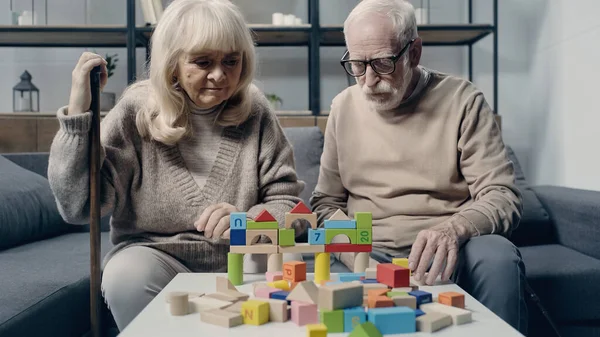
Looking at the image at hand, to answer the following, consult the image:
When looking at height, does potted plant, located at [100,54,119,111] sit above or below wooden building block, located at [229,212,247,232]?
above

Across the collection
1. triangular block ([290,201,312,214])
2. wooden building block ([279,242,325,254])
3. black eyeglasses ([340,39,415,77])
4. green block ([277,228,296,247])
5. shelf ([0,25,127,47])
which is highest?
shelf ([0,25,127,47])

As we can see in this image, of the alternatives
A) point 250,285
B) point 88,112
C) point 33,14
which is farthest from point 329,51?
point 250,285

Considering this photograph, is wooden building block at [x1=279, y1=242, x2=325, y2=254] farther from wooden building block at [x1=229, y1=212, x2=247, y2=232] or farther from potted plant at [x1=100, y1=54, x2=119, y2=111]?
potted plant at [x1=100, y1=54, x2=119, y2=111]

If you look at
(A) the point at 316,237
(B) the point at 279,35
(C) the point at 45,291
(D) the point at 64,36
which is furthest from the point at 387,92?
(D) the point at 64,36

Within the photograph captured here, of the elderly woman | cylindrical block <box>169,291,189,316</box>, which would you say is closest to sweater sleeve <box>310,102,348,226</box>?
the elderly woman

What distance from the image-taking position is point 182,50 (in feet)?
4.51

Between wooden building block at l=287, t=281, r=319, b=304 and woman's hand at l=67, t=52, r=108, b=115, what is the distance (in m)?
0.68

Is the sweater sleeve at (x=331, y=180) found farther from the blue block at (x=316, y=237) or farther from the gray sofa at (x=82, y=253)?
the blue block at (x=316, y=237)

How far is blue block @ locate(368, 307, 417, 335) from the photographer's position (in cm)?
79

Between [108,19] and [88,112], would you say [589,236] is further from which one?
[108,19]

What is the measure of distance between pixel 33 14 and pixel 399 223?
91.4 inches

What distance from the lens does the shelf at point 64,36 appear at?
2.73 metres

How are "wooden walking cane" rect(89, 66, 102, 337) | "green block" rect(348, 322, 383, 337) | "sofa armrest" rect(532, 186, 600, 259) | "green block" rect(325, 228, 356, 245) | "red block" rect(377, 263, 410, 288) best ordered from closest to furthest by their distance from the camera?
"green block" rect(348, 322, 383, 337) < "red block" rect(377, 263, 410, 288) < "green block" rect(325, 228, 356, 245) < "wooden walking cane" rect(89, 66, 102, 337) < "sofa armrest" rect(532, 186, 600, 259)

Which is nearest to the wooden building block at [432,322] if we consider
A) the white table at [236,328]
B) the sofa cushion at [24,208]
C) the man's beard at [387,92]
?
the white table at [236,328]
